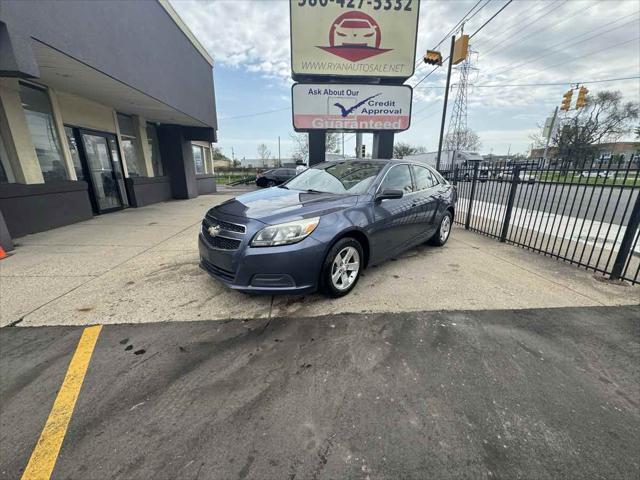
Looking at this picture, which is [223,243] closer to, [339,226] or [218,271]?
[218,271]

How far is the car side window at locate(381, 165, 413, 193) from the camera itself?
386 centimetres

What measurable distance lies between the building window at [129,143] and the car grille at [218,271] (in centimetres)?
905

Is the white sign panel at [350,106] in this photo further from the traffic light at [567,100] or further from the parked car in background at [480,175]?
the traffic light at [567,100]

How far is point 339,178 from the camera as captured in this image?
398 centimetres

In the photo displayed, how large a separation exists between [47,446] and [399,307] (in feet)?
9.58

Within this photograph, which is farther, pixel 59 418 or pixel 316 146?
pixel 316 146

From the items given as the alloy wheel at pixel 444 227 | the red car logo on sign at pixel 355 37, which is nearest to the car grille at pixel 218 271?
the alloy wheel at pixel 444 227

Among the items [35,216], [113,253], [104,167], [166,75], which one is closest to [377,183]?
[113,253]

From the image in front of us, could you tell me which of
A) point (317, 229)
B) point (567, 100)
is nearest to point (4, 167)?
point (317, 229)

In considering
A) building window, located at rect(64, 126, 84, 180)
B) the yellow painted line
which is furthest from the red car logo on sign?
the yellow painted line

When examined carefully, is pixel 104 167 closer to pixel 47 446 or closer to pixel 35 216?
pixel 35 216

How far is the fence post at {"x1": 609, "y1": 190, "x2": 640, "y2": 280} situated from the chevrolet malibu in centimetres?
252

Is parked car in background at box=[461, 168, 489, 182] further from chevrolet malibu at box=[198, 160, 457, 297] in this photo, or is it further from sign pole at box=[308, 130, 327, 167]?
sign pole at box=[308, 130, 327, 167]

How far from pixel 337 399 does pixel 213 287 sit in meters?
2.22
